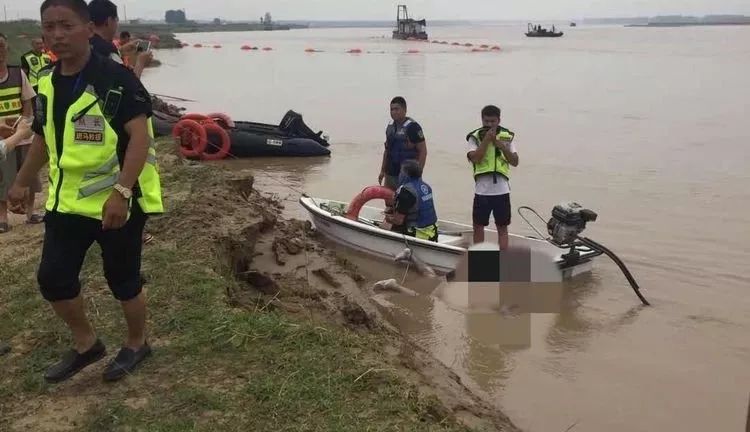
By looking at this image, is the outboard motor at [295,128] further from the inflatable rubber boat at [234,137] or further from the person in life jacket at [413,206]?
the person in life jacket at [413,206]

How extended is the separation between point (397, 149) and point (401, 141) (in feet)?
0.38

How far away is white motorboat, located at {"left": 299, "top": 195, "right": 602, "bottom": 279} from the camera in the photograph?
7.10 meters

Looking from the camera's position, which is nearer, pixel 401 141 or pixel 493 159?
pixel 493 159

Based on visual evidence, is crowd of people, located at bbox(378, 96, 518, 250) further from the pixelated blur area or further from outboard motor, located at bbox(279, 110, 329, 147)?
outboard motor, located at bbox(279, 110, 329, 147)

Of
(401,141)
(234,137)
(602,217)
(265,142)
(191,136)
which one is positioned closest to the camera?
(401,141)

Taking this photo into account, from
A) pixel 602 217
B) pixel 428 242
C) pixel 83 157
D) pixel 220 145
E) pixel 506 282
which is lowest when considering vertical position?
pixel 506 282

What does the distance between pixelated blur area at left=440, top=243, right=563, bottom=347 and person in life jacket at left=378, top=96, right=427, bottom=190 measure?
4.21 ft

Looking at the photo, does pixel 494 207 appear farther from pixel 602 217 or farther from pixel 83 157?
pixel 83 157

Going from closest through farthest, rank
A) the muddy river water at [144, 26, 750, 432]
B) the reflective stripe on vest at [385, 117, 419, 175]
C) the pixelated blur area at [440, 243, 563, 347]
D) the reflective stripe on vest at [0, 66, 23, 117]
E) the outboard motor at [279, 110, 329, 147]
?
the muddy river water at [144, 26, 750, 432], the reflective stripe on vest at [0, 66, 23, 117], the pixelated blur area at [440, 243, 563, 347], the reflective stripe on vest at [385, 117, 419, 175], the outboard motor at [279, 110, 329, 147]

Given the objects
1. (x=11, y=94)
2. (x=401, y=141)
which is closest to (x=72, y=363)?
(x=11, y=94)

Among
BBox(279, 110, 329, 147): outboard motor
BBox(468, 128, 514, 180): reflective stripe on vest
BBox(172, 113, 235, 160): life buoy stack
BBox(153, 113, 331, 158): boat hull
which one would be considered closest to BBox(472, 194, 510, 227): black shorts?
BBox(468, 128, 514, 180): reflective stripe on vest

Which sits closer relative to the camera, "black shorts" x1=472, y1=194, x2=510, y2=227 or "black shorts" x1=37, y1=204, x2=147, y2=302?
"black shorts" x1=37, y1=204, x2=147, y2=302

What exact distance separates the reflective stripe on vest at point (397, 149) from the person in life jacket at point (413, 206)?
A: 1.58ft

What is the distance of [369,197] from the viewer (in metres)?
7.95
